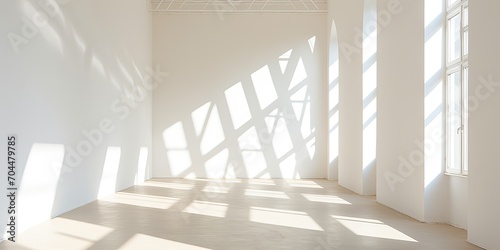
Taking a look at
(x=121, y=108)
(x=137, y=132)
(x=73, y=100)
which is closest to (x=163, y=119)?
(x=137, y=132)

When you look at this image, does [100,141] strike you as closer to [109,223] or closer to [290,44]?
[109,223]

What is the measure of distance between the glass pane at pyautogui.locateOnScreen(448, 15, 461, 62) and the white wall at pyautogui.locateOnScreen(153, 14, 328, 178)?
1127 centimetres

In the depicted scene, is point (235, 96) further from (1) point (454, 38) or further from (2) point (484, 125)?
(2) point (484, 125)

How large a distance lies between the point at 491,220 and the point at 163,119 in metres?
15.1

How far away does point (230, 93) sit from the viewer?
20.6 m

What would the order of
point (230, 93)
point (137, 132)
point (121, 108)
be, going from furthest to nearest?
point (230, 93)
point (137, 132)
point (121, 108)

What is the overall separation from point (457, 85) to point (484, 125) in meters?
2.18

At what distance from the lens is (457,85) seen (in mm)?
9172

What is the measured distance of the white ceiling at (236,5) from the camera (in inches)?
816

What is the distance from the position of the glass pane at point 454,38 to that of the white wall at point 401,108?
0.44 meters

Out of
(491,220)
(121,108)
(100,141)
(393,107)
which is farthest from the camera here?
(121,108)

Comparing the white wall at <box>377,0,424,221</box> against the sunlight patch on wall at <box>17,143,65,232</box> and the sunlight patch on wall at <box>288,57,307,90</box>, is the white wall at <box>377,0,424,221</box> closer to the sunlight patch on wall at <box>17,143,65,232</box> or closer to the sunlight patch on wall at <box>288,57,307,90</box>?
the sunlight patch on wall at <box>17,143,65,232</box>

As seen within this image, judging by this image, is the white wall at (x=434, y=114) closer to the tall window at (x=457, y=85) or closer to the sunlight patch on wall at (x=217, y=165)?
the tall window at (x=457, y=85)

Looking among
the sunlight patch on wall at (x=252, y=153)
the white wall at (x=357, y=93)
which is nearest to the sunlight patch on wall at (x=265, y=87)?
the sunlight patch on wall at (x=252, y=153)
